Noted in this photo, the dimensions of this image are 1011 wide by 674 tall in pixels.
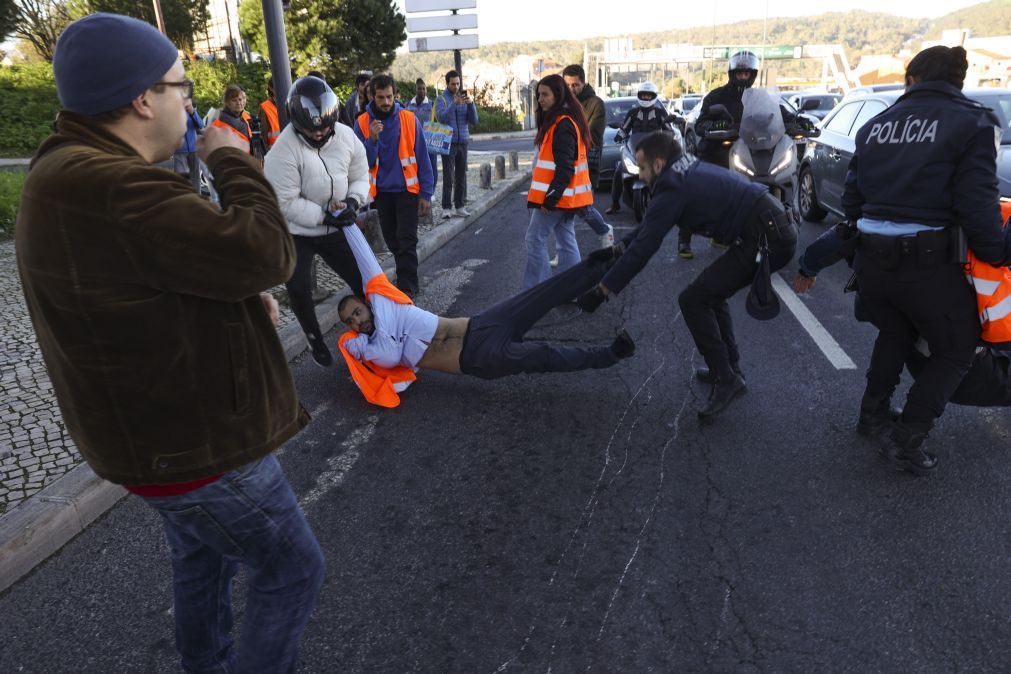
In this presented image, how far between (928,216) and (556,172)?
9.95 feet

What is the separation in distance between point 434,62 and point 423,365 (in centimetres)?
17683

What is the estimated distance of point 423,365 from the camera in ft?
14.6

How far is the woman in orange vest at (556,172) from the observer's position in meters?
5.64

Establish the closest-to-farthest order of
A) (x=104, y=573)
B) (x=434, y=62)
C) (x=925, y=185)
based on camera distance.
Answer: (x=104, y=573) → (x=925, y=185) → (x=434, y=62)

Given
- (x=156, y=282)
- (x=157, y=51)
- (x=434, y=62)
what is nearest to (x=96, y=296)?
(x=156, y=282)

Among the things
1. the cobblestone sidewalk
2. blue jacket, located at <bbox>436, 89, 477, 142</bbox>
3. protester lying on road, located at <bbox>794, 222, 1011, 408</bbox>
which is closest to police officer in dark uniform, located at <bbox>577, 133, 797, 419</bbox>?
protester lying on road, located at <bbox>794, 222, 1011, 408</bbox>

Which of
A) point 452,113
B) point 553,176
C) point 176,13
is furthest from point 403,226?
point 176,13

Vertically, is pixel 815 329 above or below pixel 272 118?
below

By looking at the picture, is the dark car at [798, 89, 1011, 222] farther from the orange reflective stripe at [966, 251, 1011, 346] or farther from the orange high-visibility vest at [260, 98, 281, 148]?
the orange high-visibility vest at [260, 98, 281, 148]

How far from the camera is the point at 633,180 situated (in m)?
10.3

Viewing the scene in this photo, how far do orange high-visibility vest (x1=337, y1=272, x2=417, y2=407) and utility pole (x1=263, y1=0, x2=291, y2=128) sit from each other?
8.19 feet

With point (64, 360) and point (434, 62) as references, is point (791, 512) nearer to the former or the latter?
point (64, 360)

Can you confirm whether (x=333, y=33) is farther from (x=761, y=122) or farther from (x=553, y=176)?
(x=553, y=176)

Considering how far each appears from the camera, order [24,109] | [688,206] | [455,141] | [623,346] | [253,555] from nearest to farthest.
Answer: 1. [253,555]
2. [688,206]
3. [623,346]
4. [455,141]
5. [24,109]
